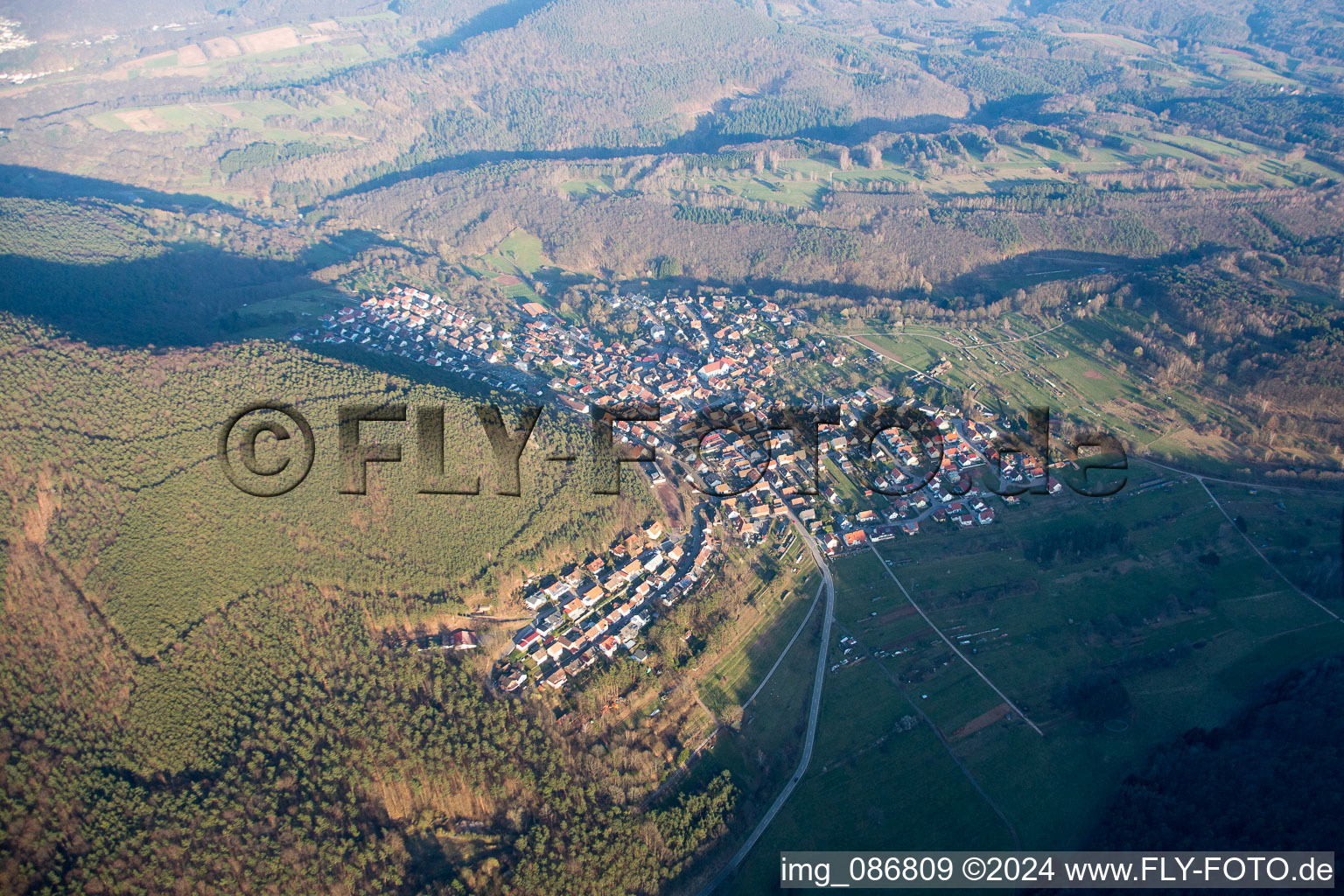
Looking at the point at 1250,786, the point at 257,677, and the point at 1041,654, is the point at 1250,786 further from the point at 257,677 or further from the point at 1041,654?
the point at 257,677

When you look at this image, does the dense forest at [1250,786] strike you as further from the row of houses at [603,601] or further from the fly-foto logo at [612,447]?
the row of houses at [603,601]

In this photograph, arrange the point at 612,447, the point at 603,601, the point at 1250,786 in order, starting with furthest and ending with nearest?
the point at 612,447 < the point at 603,601 < the point at 1250,786

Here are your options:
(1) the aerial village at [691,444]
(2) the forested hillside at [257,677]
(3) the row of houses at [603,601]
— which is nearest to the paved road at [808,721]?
(1) the aerial village at [691,444]

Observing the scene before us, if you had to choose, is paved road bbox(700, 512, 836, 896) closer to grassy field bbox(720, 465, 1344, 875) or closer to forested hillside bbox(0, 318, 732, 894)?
grassy field bbox(720, 465, 1344, 875)

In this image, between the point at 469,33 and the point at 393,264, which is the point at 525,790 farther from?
the point at 469,33

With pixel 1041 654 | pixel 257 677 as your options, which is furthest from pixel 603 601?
pixel 1041 654

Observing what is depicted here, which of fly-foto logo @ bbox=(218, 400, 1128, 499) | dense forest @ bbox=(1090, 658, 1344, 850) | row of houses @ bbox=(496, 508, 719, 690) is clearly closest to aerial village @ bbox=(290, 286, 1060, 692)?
row of houses @ bbox=(496, 508, 719, 690)
